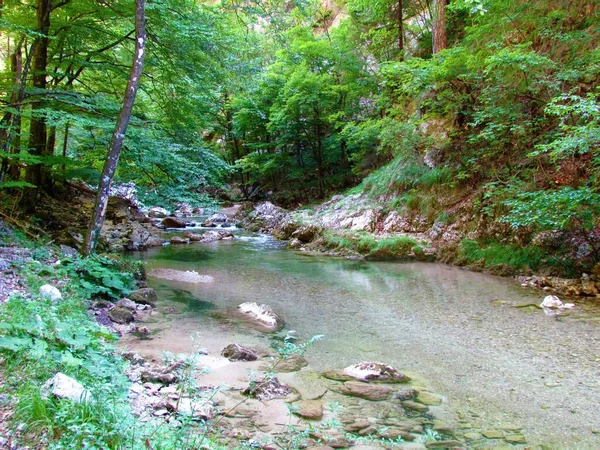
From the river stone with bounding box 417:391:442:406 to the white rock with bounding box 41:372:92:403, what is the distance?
8.45ft

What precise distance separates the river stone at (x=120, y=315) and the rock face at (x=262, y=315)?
5.25 ft

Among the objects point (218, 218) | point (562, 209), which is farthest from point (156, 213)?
point (562, 209)

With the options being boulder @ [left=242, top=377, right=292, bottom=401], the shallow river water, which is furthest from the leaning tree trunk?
boulder @ [left=242, top=377, right=292, bottom=401]

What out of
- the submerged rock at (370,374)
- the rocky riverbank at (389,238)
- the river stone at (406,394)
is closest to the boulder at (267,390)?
the submerged rock at (370,374)

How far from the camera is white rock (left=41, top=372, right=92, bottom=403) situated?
223cm

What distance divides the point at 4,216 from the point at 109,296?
3197 mm

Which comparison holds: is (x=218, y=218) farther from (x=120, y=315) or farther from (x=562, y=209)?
(x=562, y=209)

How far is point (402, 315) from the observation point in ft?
20.2

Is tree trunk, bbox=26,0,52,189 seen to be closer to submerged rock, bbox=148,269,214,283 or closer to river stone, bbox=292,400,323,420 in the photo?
submerged rock, bbox=148,269,214,283

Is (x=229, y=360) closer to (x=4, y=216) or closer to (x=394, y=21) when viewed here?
(x=4, y=216)

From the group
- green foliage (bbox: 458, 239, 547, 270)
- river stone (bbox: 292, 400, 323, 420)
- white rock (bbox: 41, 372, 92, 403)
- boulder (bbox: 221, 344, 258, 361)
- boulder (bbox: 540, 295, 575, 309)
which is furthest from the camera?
green foliage (bbox: 458, 239, 547, 270)

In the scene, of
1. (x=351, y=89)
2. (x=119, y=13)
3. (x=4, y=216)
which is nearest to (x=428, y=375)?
(x=4, y=216)

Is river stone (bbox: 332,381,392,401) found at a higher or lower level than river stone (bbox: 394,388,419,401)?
lower

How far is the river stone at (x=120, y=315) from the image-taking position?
516 centimetres
